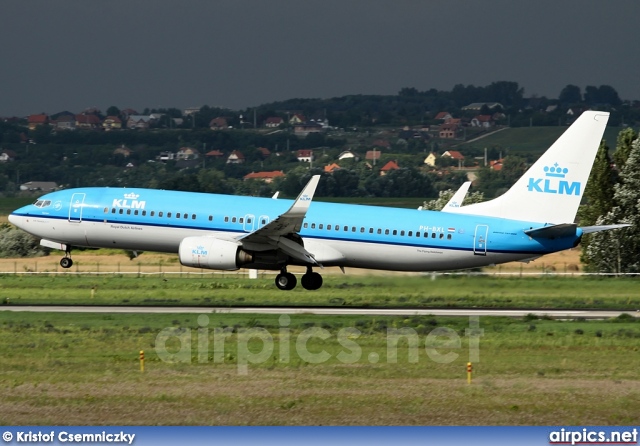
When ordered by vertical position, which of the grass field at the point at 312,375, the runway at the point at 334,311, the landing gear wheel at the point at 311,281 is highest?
the landing gear wheel at the point at 311,281

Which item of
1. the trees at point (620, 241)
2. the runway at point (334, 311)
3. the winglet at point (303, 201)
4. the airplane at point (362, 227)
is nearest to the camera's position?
the runway at point (334, 311)

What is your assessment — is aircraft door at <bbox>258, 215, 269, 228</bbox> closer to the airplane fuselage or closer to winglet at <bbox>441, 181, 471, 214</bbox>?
the airplane fuselage

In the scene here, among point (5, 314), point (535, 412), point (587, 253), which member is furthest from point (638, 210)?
point (535, 412)

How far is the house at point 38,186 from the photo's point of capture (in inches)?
7254

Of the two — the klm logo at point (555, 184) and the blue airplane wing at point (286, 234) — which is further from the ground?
the klm logo at point (555, 184)

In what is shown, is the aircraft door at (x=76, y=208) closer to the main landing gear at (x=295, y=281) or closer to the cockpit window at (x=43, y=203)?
the cockpit window at (x=43, y=203)

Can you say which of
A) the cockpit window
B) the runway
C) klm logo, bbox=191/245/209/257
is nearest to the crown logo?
the runway

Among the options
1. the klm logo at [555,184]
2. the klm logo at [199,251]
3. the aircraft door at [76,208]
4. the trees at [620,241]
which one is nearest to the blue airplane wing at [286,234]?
the klm logo at [199,251]

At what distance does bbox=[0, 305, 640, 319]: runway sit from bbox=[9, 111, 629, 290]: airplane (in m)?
3.11

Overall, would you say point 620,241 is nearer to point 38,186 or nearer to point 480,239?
point 480,239

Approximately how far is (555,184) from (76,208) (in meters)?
20.8

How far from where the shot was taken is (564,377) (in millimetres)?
27469

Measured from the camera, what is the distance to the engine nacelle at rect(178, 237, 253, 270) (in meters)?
44.1

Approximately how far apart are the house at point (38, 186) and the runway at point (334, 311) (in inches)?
5712
